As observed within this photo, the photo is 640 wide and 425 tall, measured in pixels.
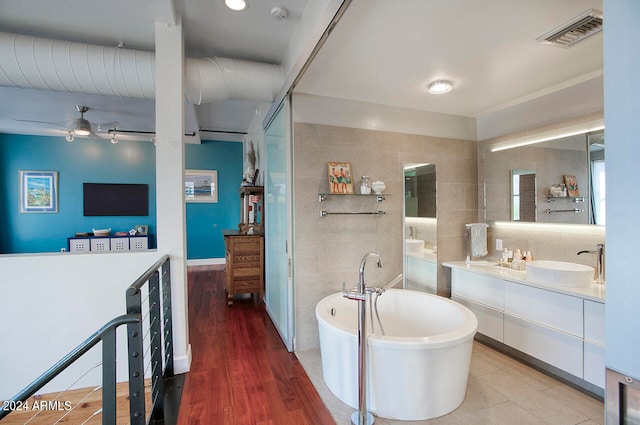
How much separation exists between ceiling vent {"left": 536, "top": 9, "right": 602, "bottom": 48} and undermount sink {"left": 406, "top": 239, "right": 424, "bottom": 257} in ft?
6.32

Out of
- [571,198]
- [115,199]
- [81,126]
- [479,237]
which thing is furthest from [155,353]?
[115,199]

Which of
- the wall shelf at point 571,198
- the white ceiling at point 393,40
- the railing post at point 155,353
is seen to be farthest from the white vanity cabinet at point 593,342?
the railing post at point 155,353

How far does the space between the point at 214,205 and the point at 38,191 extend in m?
3.41

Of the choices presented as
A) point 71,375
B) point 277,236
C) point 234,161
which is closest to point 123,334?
point 71,375

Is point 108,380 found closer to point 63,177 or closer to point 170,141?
point 170,141

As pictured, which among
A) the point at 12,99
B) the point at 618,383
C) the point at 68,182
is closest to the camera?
the point at 618,383

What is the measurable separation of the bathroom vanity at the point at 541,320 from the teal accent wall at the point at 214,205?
514cm

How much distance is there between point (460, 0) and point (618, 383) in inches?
70.8

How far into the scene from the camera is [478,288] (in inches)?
112

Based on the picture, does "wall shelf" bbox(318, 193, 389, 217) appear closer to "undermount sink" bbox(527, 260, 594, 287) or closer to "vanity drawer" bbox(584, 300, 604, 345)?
"undermount sink" bbox(527, 260, 594, 287)

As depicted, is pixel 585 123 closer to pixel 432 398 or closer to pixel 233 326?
pixel 432 398

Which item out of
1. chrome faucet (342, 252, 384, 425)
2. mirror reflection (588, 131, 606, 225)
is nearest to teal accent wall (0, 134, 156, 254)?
chrome faucet (342, 252, 384, 425)

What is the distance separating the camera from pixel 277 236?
322 cm

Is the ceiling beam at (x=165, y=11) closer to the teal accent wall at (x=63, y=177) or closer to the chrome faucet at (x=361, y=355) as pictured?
the chrome faucet at (x=361, y=355)
